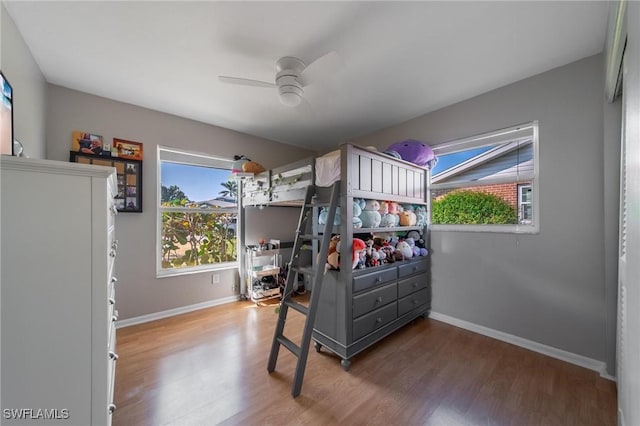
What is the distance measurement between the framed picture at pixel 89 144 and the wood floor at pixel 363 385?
205cm

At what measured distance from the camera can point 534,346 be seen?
86.5 inches

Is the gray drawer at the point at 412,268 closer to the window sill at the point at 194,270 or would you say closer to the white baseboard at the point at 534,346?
the white baseboard at the point at 534,346

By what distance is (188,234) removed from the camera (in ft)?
10.8

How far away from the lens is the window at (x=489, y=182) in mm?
2324

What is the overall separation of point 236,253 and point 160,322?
126cm

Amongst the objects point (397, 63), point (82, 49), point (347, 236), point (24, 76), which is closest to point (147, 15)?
point (82, 49)

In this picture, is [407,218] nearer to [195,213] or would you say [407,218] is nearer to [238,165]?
[238,165]

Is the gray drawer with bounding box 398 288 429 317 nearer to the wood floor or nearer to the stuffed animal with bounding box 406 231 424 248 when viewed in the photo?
the wood floor

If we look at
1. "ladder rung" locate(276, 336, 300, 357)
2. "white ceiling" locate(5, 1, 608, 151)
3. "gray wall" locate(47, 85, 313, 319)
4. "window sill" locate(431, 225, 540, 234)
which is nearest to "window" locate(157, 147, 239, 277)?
"gray wall" locate(47, 85, 313, 319)

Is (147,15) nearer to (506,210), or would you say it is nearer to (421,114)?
(421,114)

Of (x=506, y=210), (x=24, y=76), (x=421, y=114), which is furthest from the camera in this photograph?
(x=421, y=114)

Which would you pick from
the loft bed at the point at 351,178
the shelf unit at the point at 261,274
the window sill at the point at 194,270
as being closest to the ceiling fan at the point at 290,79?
the loft bed at the point at 351,178

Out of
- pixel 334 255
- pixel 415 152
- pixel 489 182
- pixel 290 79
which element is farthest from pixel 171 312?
pixel 489 182

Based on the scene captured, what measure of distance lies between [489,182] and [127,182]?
4.20m
